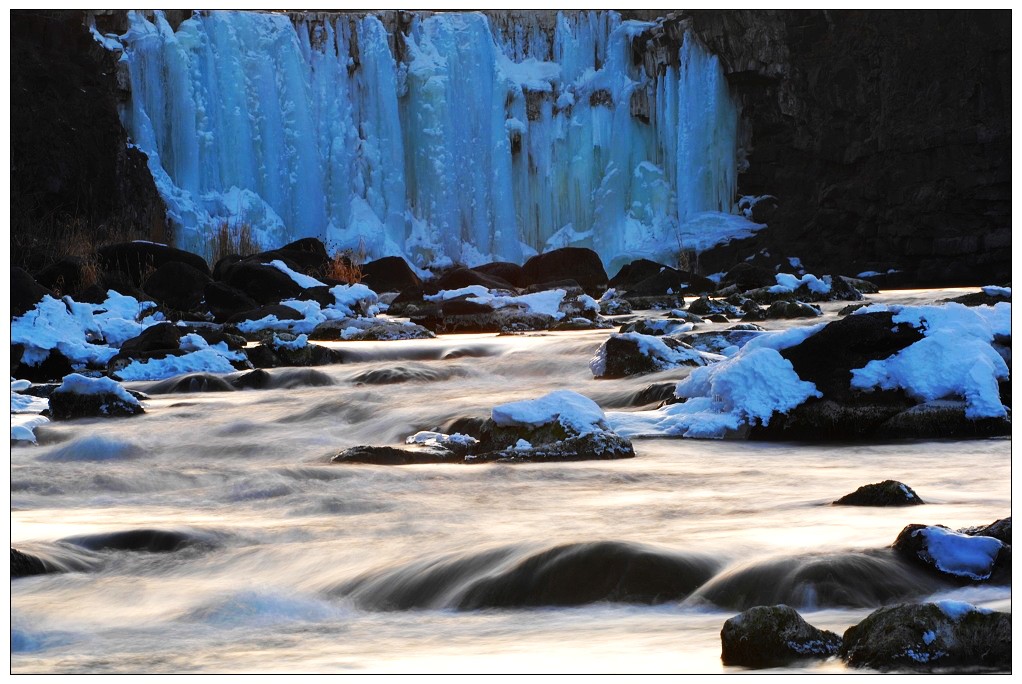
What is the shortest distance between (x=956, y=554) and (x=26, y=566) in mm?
2641

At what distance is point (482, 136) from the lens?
28.3 m

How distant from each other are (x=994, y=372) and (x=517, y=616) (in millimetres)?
3615

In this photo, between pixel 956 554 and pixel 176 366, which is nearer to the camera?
pixel 956 554

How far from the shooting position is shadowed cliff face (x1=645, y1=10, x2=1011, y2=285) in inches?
985

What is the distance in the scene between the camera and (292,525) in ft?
14.6

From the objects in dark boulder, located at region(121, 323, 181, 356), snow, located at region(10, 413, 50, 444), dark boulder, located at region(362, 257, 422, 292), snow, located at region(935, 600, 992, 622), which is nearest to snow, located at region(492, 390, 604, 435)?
snow, located at region(10, 413, 50, 444)

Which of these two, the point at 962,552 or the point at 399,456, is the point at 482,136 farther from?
the point at 962,552

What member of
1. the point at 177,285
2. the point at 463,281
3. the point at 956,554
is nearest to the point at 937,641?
the point at 956,554

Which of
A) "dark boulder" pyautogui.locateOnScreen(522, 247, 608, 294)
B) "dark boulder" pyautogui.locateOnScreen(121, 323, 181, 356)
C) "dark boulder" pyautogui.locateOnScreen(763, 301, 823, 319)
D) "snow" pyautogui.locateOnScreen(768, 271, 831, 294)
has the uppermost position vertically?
"dark boulder" pyautogui.locateOnScreen(522, 247, 608, 294)

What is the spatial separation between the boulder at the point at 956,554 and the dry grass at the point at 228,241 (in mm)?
21026

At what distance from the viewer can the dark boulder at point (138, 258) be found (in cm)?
1809

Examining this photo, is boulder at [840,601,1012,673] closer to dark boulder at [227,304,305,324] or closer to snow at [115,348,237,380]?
snow at [115,348,237,380]
